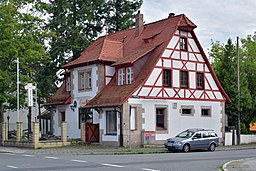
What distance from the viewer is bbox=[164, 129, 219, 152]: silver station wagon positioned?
34375 millimetres

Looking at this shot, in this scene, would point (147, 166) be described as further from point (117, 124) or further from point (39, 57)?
point (39, 57)

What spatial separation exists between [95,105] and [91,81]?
11.5ft


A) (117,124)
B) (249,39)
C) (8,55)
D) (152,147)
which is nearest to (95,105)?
(117,124)

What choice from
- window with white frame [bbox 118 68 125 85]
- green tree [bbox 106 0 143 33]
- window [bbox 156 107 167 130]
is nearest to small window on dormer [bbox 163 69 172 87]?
window [bbox 156 107 167 130]

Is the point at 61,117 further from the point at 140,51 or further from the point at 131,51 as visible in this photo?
the point at 140,51

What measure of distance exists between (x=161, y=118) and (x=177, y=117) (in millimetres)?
1570

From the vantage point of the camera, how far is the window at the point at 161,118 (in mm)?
40188

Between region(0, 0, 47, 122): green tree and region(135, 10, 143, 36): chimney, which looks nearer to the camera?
region(0, 0, 47, 122): green tree

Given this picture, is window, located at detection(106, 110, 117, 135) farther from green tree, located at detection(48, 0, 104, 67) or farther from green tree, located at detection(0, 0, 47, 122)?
green tree, located at detection(48, 0, 104, 67)

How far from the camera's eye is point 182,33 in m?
42.1

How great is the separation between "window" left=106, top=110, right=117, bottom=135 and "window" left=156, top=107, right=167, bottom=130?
346cm

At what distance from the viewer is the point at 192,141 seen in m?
34.9

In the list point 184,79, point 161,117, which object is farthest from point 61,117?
point 184,79

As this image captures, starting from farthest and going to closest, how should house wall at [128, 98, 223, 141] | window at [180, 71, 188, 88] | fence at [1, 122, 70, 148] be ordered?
window at [180, 71, 188, 88]
house wall at [128, 98, 223, 141]
fence at [1, 122, 70, 148]
